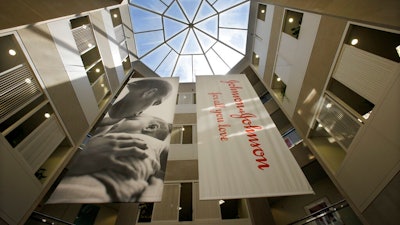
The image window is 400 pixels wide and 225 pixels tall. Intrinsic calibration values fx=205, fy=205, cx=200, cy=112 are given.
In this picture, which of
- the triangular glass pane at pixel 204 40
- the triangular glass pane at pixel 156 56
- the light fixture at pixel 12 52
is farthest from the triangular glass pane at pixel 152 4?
the light fixture at pixel 12 52

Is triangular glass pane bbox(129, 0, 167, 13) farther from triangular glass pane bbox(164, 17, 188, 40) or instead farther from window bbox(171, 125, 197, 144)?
window bbox(171, 125, 197, 144)

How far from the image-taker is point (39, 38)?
27.4 ft

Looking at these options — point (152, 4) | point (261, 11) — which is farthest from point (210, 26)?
point (152, 4)

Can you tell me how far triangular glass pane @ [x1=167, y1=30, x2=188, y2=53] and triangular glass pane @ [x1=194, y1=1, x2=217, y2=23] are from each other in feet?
5.48

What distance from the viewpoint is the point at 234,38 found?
18.9 metres

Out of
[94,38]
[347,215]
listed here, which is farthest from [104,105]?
[347,215]

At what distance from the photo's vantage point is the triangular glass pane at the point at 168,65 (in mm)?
19989

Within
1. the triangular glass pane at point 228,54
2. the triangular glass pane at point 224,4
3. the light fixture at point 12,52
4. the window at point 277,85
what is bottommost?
the window at point 277,85

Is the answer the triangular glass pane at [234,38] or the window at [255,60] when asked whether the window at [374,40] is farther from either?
the triangular glass pane at [234,38]

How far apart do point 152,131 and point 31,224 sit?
7.69 meters

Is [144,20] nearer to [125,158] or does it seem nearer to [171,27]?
[171,27]

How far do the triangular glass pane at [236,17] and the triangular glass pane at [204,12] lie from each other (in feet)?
3.06

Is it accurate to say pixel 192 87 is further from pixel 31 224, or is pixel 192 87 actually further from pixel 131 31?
pixel 31 224

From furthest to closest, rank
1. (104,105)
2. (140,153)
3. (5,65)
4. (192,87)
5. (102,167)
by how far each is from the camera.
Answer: (192,87)
(104,105)
(5,65)
(140,153)
(102,167)
